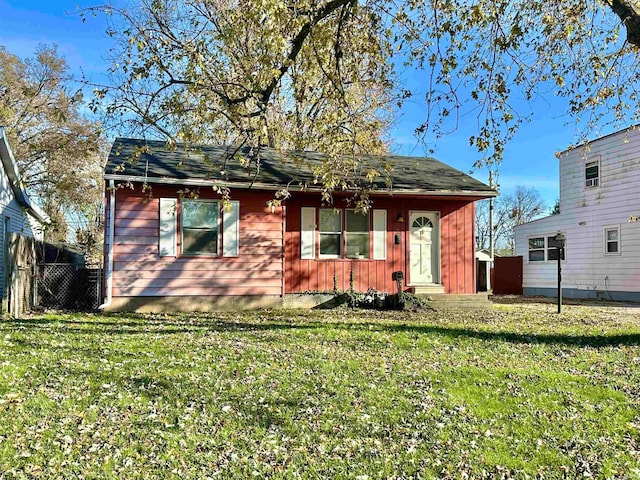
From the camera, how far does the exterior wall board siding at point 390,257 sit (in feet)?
38.9

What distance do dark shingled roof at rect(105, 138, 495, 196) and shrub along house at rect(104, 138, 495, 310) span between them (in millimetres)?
41

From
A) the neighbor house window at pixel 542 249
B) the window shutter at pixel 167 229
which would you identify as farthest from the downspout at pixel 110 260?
the neighbor house window at pixel 542 249

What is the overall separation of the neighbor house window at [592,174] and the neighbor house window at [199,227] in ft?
45.1

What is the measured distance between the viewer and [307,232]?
39.2ft

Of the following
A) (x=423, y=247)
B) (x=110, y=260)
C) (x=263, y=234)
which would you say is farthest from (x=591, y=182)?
(x=110, y=260)

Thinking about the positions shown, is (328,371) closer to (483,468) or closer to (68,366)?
(483,468)

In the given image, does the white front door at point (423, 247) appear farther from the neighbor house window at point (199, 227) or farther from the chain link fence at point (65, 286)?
the chain link fence at point (65, 286)

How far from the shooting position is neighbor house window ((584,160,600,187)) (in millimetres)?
17203

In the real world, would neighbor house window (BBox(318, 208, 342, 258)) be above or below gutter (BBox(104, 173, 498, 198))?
below

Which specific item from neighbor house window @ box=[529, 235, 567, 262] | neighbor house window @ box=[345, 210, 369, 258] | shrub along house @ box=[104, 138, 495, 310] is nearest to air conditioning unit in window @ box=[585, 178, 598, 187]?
neighbor house window @ box=[529, 235, 567, 262]

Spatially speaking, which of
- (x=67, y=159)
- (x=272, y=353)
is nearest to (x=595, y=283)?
(x=272, y=353)

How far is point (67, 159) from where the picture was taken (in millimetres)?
24359

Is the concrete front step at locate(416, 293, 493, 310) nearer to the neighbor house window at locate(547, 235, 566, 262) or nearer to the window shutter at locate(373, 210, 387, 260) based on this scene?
the window shutter at locate(373, 210, 387, 260)

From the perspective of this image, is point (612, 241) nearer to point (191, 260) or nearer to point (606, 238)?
point (606, 238)
